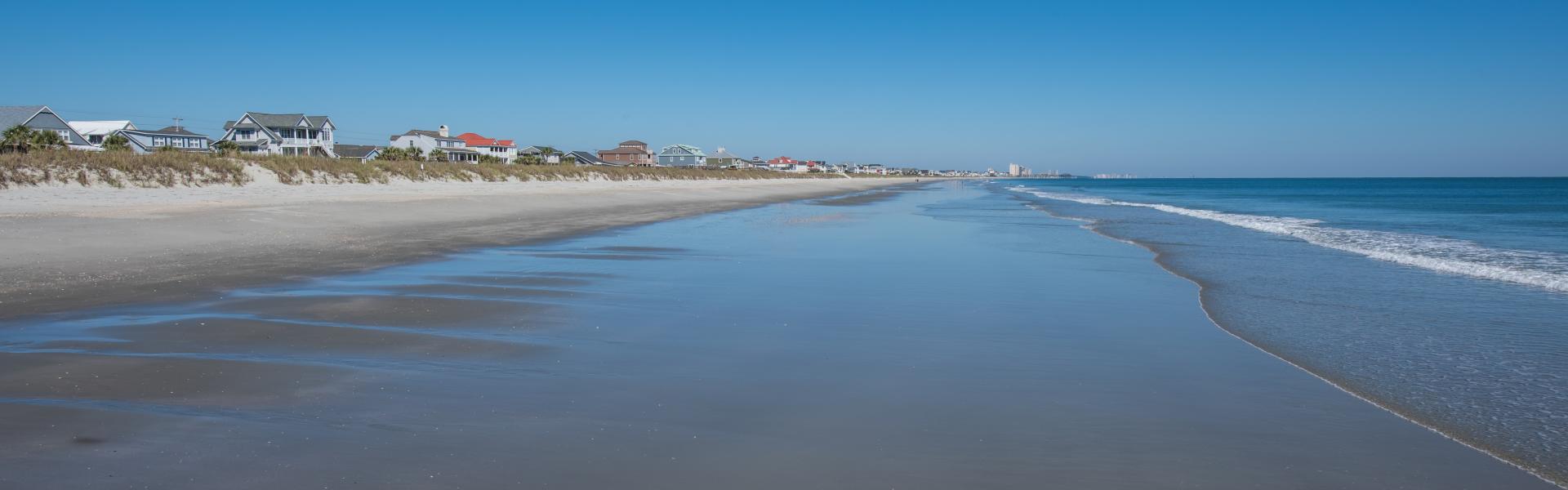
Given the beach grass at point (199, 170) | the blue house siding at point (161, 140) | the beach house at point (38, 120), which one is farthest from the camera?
the blue house siding at point (161, 140)

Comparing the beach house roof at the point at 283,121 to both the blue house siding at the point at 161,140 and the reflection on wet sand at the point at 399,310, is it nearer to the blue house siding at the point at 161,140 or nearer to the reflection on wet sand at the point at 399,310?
the blue house siding at the point at 161,140

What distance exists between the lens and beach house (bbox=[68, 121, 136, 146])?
60.9m

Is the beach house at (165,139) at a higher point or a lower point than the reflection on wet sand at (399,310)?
higher

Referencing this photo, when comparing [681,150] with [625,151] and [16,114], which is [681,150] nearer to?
[625,151]

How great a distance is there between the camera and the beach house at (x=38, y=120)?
51438 millimetres

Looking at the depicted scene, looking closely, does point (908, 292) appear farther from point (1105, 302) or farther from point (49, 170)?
point (49, 170)

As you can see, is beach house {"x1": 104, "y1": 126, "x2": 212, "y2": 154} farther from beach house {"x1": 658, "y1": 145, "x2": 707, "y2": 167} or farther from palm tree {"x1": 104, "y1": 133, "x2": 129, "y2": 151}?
beach house {"x1": 658, "y1": 145, "x2": 707, "y2": 167}

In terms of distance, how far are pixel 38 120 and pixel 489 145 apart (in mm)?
45182

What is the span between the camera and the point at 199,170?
83.2 ft

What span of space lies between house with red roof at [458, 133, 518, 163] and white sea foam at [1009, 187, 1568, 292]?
86441mm

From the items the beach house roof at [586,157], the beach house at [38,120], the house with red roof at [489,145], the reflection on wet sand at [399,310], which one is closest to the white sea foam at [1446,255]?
the reflection on wet sand at [399,310]

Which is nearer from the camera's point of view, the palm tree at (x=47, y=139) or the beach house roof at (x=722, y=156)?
the palm tree at (x=47, y=139)

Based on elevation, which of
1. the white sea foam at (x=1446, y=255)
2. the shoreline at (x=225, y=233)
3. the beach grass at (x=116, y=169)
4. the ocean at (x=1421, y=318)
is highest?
the beach grass at (x=116, y=169)

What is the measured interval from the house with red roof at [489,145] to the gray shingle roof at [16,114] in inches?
1669
